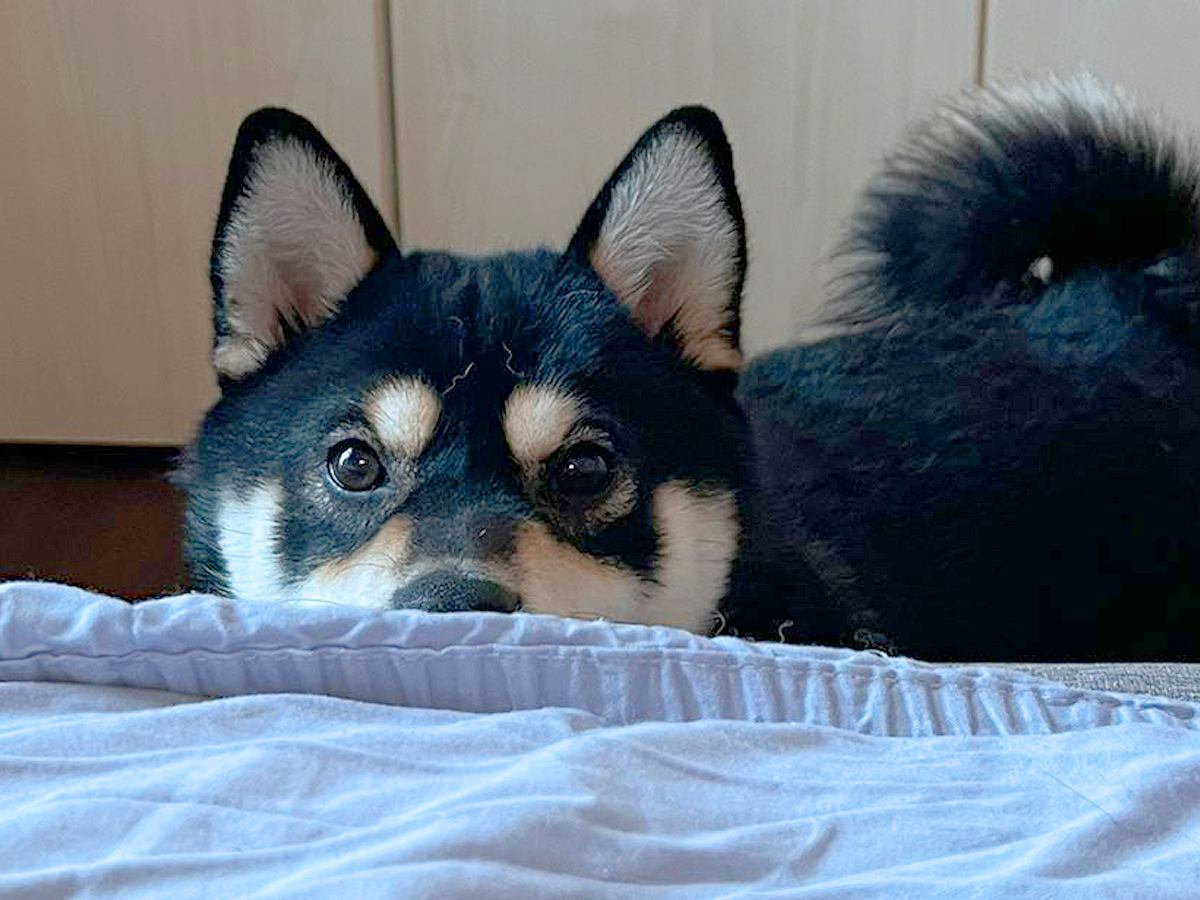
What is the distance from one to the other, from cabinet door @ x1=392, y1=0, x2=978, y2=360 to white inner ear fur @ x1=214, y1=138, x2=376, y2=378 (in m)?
1.02

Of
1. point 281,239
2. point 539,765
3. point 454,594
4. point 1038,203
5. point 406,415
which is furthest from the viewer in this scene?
point 1038,203

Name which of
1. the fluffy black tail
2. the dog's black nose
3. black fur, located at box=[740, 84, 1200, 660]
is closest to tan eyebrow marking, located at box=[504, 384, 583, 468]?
the dog's black nose

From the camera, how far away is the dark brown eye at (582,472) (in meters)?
1.01

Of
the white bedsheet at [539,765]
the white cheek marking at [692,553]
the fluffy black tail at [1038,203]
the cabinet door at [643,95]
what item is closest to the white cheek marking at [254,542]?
the white cheek marking at [692,553]

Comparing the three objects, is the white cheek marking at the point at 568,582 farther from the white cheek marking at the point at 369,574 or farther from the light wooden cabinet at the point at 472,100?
the light wooden cabinet at the point at 472,100

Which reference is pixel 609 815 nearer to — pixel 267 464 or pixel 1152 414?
pixel 267 464

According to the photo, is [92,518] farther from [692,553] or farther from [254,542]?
[692,553]

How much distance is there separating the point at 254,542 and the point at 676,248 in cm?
39

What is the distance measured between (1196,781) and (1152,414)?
900 mm

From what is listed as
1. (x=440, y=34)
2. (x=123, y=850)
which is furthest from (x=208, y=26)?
(x=123, y=850)

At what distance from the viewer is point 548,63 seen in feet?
6.97

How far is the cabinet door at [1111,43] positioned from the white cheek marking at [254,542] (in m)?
1.38

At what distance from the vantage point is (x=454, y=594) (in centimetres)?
87

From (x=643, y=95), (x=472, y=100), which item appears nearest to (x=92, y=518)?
(x=472, y=100)
